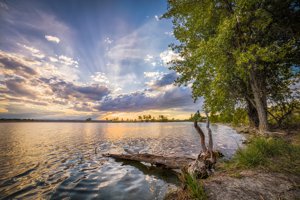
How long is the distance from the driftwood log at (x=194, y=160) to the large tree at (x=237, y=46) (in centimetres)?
583

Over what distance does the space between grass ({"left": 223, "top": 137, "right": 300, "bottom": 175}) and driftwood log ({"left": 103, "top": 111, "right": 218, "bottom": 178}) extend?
1.16 metres

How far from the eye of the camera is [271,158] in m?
8.52

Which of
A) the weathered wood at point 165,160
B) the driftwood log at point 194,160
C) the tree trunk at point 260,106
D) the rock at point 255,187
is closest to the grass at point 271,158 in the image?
the rock at point 255,187

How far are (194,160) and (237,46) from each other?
12.2 meters

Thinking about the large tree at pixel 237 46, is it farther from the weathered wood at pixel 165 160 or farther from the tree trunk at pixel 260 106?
the weathered wood at pixel 165 160

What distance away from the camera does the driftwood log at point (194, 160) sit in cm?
845

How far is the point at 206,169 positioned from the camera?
8.55m

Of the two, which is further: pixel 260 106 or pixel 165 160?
pixel 260 106

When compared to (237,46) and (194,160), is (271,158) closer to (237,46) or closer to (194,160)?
(194,160)

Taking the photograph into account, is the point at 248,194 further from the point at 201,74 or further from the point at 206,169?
the point at 201,74

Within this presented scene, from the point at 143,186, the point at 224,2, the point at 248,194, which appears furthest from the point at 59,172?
the point at 224,2

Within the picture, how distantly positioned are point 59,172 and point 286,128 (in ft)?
78.7

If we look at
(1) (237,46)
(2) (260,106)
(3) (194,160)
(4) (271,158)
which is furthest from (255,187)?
(1) (237,46)

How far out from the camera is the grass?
6.94 metres
